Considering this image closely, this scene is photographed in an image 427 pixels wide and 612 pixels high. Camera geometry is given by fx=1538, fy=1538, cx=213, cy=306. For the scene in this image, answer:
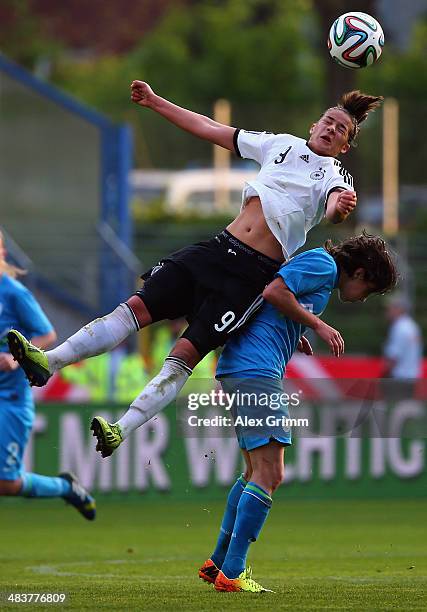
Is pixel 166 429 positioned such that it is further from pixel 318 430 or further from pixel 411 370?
pixel 411 370

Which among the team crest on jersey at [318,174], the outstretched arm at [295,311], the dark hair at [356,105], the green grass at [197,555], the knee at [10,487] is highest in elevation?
the dark hair at [356,105]

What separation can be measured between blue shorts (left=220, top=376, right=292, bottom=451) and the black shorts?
331 mm

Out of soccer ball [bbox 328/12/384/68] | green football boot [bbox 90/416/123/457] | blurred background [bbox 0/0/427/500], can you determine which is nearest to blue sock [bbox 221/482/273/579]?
green football boot [bbox 90/416/123/457]

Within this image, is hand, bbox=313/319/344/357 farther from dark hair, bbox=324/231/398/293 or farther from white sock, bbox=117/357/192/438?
white sock, bbox=117/357/192/438

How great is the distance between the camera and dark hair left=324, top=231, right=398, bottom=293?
8148mm

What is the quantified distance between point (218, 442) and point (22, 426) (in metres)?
3.11

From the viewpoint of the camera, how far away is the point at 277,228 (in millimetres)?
8344

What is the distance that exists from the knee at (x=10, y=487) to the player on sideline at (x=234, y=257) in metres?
2.50

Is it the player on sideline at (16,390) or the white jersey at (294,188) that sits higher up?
the white jersey at (294,188)

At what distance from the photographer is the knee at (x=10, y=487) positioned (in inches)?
412

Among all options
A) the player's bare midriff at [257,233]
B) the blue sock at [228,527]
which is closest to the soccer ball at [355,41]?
the player's bare midriff at [257,233]

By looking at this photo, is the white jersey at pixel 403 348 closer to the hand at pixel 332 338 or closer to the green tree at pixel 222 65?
the hand at pixel 332 338

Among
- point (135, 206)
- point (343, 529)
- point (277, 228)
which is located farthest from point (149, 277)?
point (135, 206)
